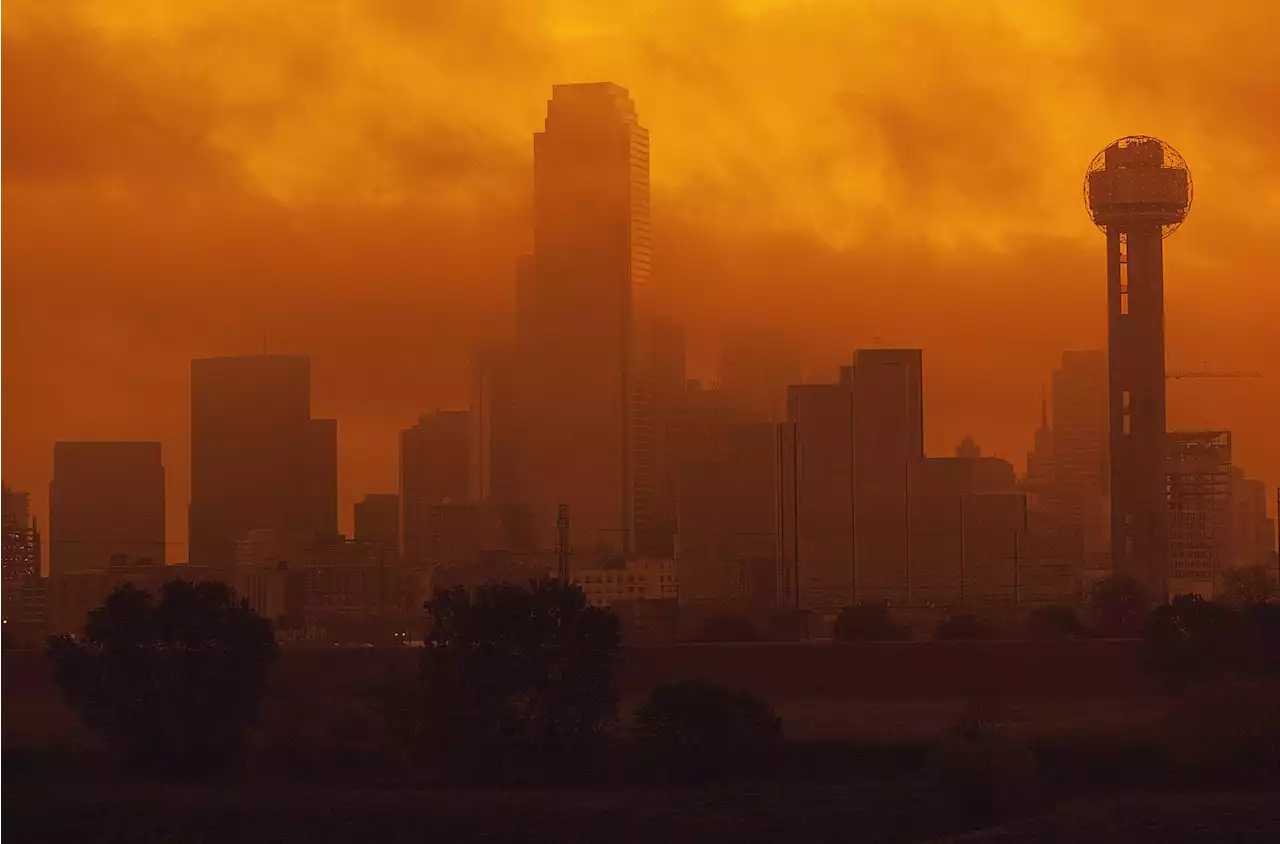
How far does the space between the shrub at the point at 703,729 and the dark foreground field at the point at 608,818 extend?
11.4 feet

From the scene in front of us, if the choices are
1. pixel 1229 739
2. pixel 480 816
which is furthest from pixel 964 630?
pixel 480 816

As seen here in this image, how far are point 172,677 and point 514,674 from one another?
12562mm

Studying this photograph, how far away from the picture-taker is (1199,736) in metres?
76.9

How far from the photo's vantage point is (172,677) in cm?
8162

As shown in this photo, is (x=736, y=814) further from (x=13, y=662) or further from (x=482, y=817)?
(x=13, y=662)

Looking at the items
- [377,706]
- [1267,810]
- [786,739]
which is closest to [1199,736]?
[1267,810]

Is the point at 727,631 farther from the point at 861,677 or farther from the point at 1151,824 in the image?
the point at 1151,824

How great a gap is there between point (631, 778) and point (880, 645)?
3992 centimetres

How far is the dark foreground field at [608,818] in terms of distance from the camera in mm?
67812

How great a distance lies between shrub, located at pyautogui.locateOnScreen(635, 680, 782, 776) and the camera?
7719 cm

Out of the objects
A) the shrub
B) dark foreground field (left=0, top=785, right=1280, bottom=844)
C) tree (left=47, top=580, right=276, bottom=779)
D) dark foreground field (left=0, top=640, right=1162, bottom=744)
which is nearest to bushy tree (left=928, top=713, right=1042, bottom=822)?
dark foreground field (left=0, top=785, right=1280, bottom=844)

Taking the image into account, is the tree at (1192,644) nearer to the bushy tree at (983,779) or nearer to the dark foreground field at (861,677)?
the dark foreground field at (861,677)

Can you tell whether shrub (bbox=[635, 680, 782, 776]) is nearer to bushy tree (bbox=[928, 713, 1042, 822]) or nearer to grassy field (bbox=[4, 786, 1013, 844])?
grassy field (bbox=[4, 786, 1013, 844])

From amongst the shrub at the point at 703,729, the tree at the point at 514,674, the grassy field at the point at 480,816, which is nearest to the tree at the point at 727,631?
the tree at the point at 514,674
